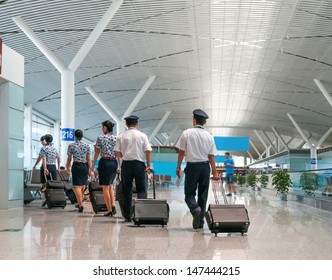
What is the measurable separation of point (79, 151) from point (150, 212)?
12.8 feet

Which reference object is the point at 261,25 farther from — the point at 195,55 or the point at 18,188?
the point at 18,188

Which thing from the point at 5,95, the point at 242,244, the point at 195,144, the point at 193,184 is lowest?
the point at 242,244

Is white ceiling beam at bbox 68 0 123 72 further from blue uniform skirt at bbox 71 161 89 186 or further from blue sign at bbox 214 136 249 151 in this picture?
blue sign at bbox 214 136 249 151

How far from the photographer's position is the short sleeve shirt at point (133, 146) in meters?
9.23

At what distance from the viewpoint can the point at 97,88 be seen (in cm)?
4028

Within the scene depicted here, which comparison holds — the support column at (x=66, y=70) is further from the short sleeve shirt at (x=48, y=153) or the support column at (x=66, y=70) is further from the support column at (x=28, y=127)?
the support column at (x=28, y=127)

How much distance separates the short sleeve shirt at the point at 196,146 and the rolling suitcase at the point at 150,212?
3.01ft

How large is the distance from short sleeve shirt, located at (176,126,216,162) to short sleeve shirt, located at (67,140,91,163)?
422cm

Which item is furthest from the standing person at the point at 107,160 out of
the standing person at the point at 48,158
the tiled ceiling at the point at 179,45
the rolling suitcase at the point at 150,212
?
the tiled ceiling at the point at 179,45

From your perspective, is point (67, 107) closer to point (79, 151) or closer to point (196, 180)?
point (79, 151)

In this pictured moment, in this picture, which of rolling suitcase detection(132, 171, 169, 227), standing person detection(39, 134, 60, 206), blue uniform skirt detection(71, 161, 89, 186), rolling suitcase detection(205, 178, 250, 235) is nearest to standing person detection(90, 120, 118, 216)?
blue uniform skirt detection(71, 161, 89, 186)

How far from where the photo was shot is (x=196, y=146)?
8.43 meters
